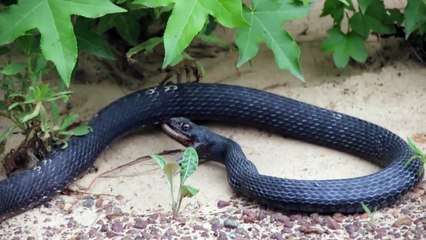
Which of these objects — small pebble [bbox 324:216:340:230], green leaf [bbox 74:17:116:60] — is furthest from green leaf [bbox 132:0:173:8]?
small pebble [bbox 324:216:340:230]

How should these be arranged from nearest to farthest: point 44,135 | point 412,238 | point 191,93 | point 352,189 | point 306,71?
point 412,238 → point 352,189 → point 44,135 → point 191,93 → point 306,71

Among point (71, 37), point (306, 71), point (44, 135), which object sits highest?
point (71, 37)

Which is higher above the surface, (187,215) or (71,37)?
(71,37)

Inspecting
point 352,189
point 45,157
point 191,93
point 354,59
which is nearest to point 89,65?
point 191,93

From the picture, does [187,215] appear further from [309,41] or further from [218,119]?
[309,41]

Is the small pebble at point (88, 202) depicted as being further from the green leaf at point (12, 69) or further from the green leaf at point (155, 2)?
the green leaf at point (155, 2)

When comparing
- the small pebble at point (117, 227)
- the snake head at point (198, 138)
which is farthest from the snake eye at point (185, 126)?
the small pebble at point (117, 227)
